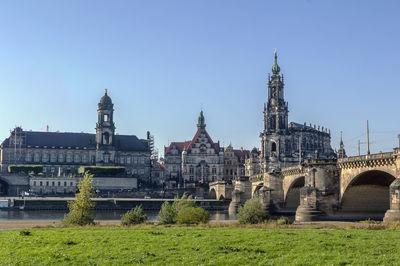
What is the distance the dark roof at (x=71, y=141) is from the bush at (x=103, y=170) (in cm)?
996

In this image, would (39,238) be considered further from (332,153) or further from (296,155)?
(332,153)

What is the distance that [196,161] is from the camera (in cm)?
13275

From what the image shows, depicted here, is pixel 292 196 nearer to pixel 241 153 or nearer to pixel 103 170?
pixel 103 170

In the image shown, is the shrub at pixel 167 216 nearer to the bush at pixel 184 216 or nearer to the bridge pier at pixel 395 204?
the bush at pixel 184 216

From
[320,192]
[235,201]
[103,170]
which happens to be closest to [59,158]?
[103,170]

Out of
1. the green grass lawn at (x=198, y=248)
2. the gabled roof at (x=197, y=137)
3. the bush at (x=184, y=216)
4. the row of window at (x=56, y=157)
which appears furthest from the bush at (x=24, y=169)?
the green grass lawn at (x=198, y=248)

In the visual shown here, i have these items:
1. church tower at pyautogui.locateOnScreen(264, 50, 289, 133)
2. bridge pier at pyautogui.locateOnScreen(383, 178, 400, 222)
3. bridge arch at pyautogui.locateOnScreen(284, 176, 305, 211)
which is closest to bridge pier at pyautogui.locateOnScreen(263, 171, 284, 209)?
bridge arch at pyautogui.locateOnScreen(284, 176, 305, 211)

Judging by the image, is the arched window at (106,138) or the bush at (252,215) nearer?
the bush at (252,215)

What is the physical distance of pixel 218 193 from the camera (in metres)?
103

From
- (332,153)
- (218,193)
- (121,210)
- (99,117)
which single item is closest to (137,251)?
(121,210)

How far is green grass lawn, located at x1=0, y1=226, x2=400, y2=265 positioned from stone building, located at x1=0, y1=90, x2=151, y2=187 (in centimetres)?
10020

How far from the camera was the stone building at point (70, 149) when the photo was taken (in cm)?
12125

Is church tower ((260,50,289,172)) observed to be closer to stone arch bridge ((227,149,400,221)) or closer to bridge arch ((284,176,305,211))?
bridge arch ((284,176,305,211))

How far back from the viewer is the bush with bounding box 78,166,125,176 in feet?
377
